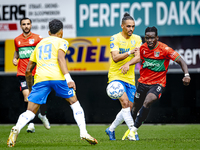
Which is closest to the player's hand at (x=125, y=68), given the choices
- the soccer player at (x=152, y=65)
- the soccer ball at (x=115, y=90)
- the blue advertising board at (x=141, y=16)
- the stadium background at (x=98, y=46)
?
the soccer ball at (x=115, y=90)

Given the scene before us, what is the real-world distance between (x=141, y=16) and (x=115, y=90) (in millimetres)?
6081

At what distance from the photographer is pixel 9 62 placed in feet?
41.5

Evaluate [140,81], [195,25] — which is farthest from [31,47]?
[195,25]

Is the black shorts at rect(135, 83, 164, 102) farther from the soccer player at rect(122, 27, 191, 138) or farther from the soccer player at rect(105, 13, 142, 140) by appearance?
the soccer player at rect(105, 13, 142, 140)

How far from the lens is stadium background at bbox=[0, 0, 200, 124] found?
11.7 m

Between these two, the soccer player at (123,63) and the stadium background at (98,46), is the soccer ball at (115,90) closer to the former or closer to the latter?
the soccer player at (123,63)

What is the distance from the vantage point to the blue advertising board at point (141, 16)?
12445mm

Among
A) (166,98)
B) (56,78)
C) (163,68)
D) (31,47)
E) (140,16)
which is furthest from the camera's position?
(140,16)

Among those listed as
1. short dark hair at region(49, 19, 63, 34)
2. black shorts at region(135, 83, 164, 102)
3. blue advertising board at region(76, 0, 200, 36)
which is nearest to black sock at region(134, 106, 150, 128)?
black shorts at region(135, 83, 164, 102)

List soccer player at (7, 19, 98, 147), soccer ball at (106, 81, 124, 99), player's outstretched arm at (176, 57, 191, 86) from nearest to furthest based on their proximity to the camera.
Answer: soccer player at (7, 19, 98, 147), player's outstretched arm at (176, 57, 191, 86), soccer ball at (106, 81, 124, 99)

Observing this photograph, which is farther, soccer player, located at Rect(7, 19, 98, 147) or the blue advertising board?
the blue advertising board

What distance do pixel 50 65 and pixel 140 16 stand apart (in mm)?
6959

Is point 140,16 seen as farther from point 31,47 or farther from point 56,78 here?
point 56,78

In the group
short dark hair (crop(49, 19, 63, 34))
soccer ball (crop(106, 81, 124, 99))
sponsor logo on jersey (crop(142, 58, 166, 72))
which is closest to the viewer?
short dark hair (crop(49, 19, 63, 34))
